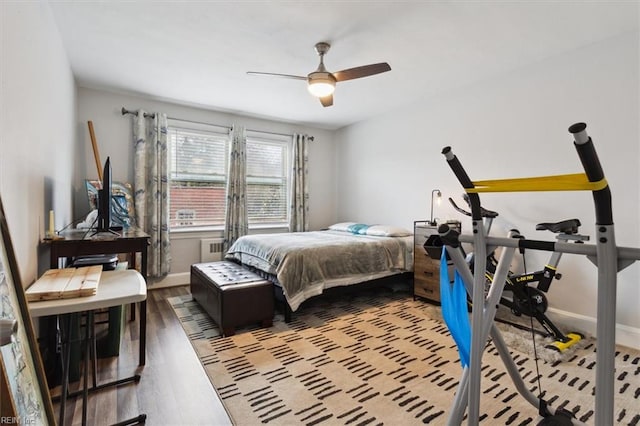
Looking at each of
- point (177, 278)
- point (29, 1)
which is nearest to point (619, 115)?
point (29, 1)

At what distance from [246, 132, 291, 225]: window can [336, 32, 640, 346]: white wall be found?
6.26ft

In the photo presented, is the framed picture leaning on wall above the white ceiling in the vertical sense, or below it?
below

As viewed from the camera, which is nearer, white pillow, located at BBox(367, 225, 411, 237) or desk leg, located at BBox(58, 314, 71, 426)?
desk leg, located at BBox(58, 314, 71, 426)

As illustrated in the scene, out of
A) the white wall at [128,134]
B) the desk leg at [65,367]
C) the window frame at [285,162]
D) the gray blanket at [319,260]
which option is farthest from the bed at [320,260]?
the desk leg at [65,367]

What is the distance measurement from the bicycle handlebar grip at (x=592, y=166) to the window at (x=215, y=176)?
14.5ft

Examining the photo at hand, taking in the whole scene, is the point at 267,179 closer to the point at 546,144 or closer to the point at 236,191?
the point at 236,191

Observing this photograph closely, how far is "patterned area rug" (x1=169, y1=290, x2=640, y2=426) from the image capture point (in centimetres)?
168

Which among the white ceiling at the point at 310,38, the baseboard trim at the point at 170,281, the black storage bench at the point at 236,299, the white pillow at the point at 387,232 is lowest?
the baseboard trim at the point at 170,281

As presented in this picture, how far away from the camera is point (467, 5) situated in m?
2.19

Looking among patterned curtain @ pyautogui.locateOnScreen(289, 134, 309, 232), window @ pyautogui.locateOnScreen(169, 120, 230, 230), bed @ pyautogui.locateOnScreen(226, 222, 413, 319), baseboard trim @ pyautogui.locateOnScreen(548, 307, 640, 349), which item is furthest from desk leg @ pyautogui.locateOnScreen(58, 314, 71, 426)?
patterned curtain @ pyautogui.locateOnScreen(289, 134, 309, 232)

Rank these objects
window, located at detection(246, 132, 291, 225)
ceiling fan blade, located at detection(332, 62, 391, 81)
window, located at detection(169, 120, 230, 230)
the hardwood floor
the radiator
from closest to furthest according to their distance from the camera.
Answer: the hardwood floor
ceiling fan blade, located at detection(332, 62, 391, 81)
window, located at detection(169, 120, 230, 230)
the radiator
window, located at detection(246, 132, 291, 225)

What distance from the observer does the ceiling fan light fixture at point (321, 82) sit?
2621 millimetres

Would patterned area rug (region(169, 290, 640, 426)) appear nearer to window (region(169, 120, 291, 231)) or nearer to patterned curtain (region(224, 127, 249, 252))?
patterned curtain (region(224, 127, 249, 252))

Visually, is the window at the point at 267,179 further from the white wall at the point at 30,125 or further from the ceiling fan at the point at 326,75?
the white wall at the point at 30,125
